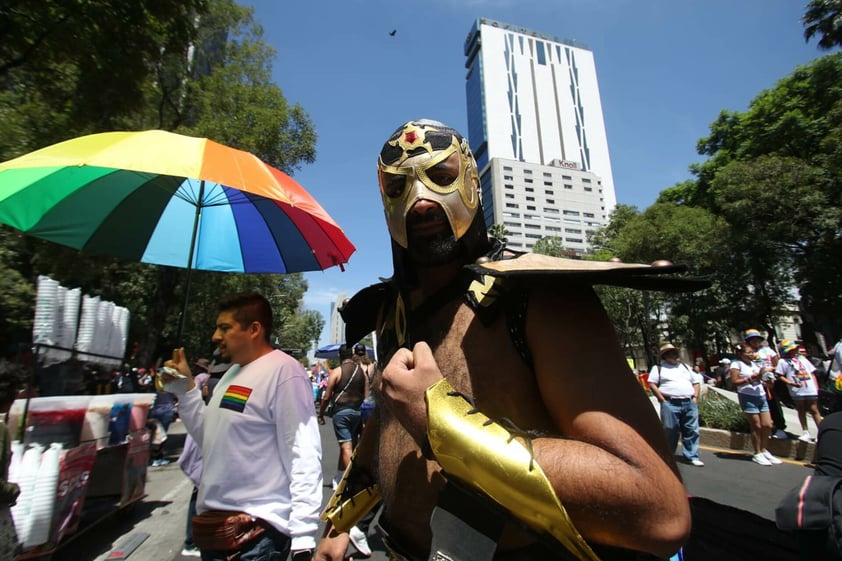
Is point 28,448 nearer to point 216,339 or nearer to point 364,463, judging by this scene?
point 216,339

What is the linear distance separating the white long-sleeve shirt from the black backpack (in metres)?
2.60

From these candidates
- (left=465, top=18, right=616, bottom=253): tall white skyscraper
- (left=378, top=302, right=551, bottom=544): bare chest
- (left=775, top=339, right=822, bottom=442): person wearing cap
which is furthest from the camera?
(left=465, top=18, right=616, bottom=253): tall white skyscraper

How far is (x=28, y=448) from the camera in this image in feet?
12.5

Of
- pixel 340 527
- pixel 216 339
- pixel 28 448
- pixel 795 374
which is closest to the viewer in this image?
pixel 340 527

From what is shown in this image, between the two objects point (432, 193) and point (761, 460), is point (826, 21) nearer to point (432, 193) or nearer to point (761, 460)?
point (761, 460)

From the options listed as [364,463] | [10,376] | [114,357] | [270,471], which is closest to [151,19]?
[114,357]

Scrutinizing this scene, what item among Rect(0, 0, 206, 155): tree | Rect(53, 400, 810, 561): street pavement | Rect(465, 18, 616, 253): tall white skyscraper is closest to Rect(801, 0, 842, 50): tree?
Rect(53, 400, 810, 561): street pavement

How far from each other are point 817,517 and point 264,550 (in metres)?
2.94

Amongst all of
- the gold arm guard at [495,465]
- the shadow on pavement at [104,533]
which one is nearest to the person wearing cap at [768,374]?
the gold arm guard at [495,465]

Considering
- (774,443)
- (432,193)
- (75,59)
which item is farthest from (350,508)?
(774,443)

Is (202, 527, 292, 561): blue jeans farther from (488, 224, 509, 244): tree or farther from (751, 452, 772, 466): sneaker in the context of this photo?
(751, 452, 772, 466): sneaker

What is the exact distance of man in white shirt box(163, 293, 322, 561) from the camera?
231 cm

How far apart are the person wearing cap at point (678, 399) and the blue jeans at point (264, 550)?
20.3 feet

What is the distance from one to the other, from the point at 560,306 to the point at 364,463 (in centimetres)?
109
